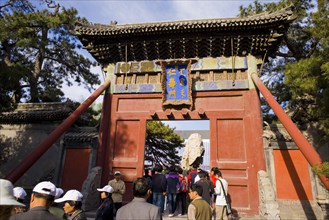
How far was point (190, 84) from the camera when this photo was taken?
991 cm

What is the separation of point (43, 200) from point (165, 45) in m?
8.56

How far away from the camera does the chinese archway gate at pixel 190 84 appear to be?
9156mm

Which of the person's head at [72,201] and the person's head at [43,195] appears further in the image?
the person's head at [72,201]

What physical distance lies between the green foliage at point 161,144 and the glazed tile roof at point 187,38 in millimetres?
14221

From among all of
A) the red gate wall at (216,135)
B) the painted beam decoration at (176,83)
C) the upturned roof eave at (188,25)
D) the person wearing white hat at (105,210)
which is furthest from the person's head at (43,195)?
the upturned roof eave at (188,25)

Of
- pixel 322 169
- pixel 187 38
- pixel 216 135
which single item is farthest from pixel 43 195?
pixel 187 38

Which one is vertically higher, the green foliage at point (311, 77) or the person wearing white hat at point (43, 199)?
the green foliage at point (311, 77)

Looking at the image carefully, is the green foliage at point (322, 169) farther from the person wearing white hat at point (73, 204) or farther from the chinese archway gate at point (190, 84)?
the person wearing white hat at point (73, 204)

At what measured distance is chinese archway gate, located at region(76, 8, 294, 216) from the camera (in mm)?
9156

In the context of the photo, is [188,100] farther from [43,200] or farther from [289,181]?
[43,200]

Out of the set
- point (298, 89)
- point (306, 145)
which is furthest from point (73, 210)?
point (298, 89)

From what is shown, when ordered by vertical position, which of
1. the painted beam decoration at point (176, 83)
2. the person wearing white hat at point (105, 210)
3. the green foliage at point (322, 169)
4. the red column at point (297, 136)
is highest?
the painted beam decoration at point (176, 83)

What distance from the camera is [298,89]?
8344mm

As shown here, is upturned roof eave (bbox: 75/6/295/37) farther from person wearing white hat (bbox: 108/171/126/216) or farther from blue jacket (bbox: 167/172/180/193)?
person wearing white hat (bbox: 108/171/126/216)
